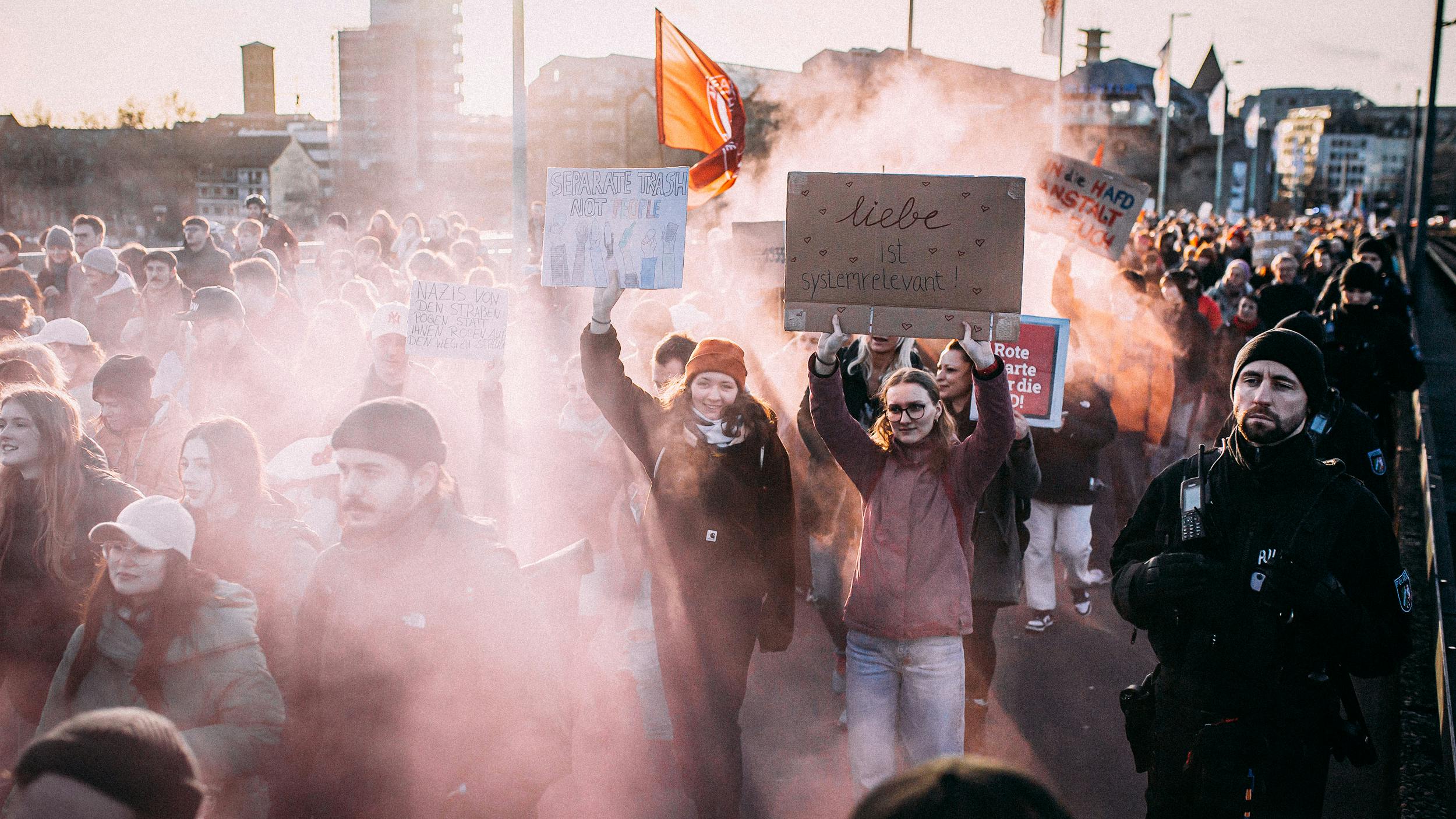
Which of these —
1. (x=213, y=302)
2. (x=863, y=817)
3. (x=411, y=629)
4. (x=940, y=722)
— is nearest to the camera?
(x=863, y=817)

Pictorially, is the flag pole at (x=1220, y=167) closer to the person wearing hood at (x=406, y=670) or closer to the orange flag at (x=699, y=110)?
the orange flag at (x=699, y=110)

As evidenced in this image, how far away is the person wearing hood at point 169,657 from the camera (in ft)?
10.1

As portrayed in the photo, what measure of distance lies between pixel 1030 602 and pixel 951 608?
2.75 meters

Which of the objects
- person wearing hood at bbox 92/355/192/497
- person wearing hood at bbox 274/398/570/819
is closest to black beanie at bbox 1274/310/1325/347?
person wearing hood at bbox 274/398/570/819

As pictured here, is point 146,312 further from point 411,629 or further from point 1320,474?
point 1320,474

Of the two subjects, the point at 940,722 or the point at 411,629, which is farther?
the point at 940,722

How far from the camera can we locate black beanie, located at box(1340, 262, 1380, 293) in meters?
8.30

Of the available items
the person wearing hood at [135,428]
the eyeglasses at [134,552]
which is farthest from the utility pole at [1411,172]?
the eyeglasses at [134,552]

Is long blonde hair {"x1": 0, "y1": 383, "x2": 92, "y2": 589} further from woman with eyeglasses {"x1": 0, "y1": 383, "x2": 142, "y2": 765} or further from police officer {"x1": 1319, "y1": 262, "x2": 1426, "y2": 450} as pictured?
police officer {"x1": 1319, "y1": 262, "x2": 1426, "y2": 450}

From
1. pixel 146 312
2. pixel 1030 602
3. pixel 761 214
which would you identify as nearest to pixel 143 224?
pixel 761 214

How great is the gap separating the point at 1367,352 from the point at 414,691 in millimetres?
7200

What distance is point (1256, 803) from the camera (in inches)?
121

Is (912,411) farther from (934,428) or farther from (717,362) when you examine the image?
(717,362)

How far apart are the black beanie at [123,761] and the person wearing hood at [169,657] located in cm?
131
